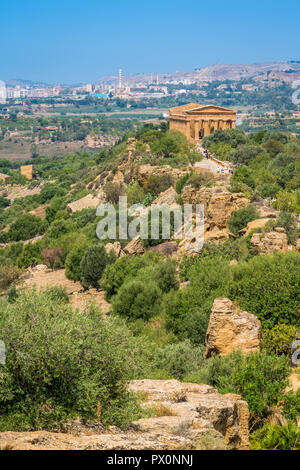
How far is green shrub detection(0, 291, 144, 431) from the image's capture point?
728 cm

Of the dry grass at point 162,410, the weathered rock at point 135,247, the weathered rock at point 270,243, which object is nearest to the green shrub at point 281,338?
the weathered rock at point 270,243

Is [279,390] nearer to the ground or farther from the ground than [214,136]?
nearer to the ground

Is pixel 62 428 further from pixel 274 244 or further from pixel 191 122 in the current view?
pixel 191 122

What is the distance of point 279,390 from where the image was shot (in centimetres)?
956

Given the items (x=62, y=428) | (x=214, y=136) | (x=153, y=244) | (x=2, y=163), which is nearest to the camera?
(x=62, y=428)

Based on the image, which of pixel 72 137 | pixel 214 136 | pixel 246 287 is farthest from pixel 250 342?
pixel 72 137

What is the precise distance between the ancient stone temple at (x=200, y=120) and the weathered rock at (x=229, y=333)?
1341 inches

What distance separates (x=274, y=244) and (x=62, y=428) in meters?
11.0

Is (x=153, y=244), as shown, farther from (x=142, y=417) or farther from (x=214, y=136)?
(x=214, y=136)

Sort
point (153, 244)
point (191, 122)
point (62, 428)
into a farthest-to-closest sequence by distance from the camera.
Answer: point (191, 122) < point (153, 244) < point (62, 428)

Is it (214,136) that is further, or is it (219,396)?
(214,136)

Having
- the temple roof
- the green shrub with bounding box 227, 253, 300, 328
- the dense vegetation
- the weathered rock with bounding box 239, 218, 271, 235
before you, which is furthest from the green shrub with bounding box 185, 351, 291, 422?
the temple roof

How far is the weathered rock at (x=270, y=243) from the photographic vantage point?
16472 mm

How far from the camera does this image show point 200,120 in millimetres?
45938
